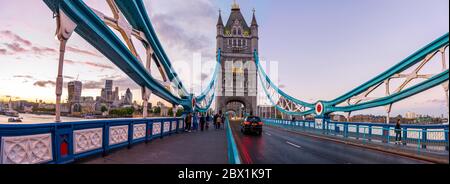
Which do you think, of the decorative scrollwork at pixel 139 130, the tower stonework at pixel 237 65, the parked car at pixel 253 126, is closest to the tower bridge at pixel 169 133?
the decorative scrollwork at pixel 139 130

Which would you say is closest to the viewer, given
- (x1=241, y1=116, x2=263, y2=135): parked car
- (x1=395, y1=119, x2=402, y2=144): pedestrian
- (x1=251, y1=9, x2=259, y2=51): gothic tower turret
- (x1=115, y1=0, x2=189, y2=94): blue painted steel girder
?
(x1=395, y1=119, x2=402, y2=144): pedestrian

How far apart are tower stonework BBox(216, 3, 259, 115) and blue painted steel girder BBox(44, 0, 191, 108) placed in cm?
7515

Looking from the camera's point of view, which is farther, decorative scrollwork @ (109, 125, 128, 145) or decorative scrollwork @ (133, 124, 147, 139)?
decorative scrollwork @ (133, 124, 147, 139)

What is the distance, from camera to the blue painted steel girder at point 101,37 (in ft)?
25.7

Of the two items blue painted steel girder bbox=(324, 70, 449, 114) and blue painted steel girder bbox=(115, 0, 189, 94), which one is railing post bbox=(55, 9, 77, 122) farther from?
blue painted steel girder bbox=(324, 70, 449, 114)

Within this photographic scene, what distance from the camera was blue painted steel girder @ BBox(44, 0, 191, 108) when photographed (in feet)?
25.7

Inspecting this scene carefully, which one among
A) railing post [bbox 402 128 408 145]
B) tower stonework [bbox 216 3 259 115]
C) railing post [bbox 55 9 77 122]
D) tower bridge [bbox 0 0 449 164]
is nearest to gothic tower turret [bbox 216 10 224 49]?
tower stonework [bbox 216 3 259 115]

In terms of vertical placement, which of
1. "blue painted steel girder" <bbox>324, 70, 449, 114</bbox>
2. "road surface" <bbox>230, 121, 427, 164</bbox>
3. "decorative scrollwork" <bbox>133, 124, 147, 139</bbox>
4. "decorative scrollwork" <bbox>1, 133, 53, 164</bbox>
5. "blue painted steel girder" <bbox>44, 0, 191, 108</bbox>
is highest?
"blue painted steel girder" <bbox>44, 0, 191, 108</bbox>

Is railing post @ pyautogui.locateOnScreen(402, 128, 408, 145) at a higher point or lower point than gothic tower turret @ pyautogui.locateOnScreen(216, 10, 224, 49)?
lower

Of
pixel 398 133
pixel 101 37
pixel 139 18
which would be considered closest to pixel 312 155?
pixel 398 133

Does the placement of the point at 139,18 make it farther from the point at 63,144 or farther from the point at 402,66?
the point at 402,66
